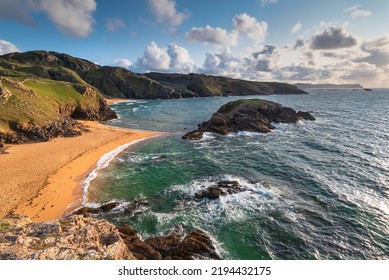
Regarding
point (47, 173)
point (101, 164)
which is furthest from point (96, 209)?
point (101, 164)

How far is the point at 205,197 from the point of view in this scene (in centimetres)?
2875

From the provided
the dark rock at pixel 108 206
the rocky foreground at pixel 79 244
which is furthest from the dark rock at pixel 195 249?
the dark rock at pixel 108 206

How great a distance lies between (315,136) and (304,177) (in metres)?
29.3

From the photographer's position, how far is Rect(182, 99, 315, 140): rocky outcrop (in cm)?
6400

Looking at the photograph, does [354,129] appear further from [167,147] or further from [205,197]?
[205,197]

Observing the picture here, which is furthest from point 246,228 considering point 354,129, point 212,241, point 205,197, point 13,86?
point 13,86

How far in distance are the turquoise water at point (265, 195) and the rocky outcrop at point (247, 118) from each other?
37.4 feet

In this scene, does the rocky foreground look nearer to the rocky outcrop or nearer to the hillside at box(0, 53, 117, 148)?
the rocky outcrop

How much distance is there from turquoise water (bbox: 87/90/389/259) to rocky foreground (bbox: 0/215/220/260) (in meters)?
3.51

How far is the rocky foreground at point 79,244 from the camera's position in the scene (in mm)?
11742

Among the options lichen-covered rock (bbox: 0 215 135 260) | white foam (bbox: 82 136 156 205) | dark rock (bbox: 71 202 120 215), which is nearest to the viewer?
lichen-covered rock (bbox: 0 215 135 260)

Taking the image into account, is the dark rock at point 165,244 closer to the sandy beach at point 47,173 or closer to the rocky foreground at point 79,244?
the rocky foreground at point 79,244

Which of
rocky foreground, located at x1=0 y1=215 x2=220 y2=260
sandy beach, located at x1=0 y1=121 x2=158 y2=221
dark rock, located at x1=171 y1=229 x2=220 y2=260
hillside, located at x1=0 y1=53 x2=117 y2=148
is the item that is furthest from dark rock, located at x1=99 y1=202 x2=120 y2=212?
hillside, located at x1=0 y1=53 x2=117 y2=148

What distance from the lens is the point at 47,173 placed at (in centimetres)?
3425
